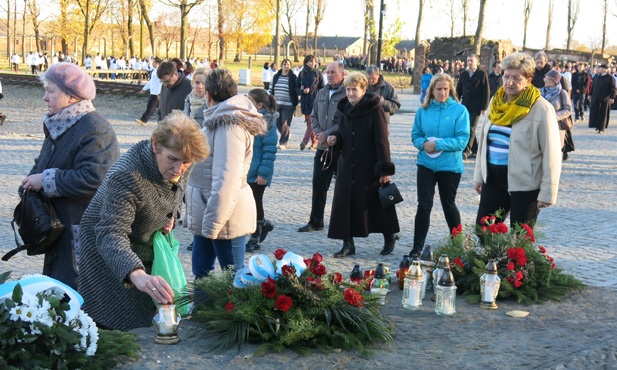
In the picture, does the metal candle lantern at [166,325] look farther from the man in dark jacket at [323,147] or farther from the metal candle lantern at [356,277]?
the man in dark jacket at [323,147]

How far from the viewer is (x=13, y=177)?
39.8 ft

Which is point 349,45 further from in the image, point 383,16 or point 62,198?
point 62,198

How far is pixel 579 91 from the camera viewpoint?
30.6 metres

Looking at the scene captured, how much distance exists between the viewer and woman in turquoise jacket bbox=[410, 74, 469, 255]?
306 inches

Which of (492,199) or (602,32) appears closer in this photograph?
(492,199)

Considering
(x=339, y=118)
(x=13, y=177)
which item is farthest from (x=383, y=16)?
(x=339, y=118)

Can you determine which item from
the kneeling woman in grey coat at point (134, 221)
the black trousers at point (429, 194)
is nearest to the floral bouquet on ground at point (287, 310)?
the kneeling woman in grey coat at point (134, 221)

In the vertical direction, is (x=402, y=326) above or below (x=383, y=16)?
below

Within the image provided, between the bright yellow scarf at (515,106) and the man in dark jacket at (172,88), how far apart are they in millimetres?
5868

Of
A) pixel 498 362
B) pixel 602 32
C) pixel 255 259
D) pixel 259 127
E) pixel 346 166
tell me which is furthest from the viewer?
pixel 602 32

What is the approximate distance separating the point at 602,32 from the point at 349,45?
6972 cm

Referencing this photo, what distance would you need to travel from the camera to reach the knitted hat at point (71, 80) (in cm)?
480

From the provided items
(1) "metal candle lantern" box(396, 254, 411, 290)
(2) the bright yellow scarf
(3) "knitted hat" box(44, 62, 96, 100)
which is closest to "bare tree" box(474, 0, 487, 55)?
(2) the bright yellow scarf

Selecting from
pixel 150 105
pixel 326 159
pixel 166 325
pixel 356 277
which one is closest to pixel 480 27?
pixel 150 105
